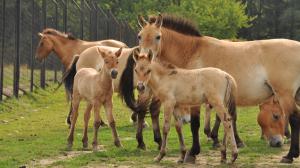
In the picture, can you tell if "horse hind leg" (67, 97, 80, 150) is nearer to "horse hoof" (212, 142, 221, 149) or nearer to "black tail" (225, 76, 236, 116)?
"horse hoof" (212, 142, 221, 149)

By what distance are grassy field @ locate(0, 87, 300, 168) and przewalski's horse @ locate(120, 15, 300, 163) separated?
27.8 inches

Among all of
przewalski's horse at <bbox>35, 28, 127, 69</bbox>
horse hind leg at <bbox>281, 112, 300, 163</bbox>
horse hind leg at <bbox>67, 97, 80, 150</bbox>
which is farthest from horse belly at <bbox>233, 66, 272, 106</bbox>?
przewalski's horse at <bbox>35, 28, 127, 69</bbox>

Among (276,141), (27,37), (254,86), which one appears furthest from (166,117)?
(27,37)

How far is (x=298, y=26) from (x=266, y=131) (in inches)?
2277

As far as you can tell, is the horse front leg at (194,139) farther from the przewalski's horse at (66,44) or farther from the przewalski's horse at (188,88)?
the przewalski's horse at (66,44)

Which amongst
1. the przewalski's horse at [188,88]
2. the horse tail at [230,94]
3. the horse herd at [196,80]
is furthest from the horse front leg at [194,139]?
the horse tail at [230,94]

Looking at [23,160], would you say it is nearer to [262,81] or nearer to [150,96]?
[150,96]

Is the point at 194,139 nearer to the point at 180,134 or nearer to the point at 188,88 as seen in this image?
the point at 180,134

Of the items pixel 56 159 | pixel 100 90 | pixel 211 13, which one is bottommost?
pixel 56 159

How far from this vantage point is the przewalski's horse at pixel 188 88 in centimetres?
938

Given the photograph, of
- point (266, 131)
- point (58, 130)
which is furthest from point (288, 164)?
point (58, 130)

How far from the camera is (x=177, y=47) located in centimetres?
1106

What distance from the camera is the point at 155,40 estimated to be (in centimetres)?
1080

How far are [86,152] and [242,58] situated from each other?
2959 millimetres
